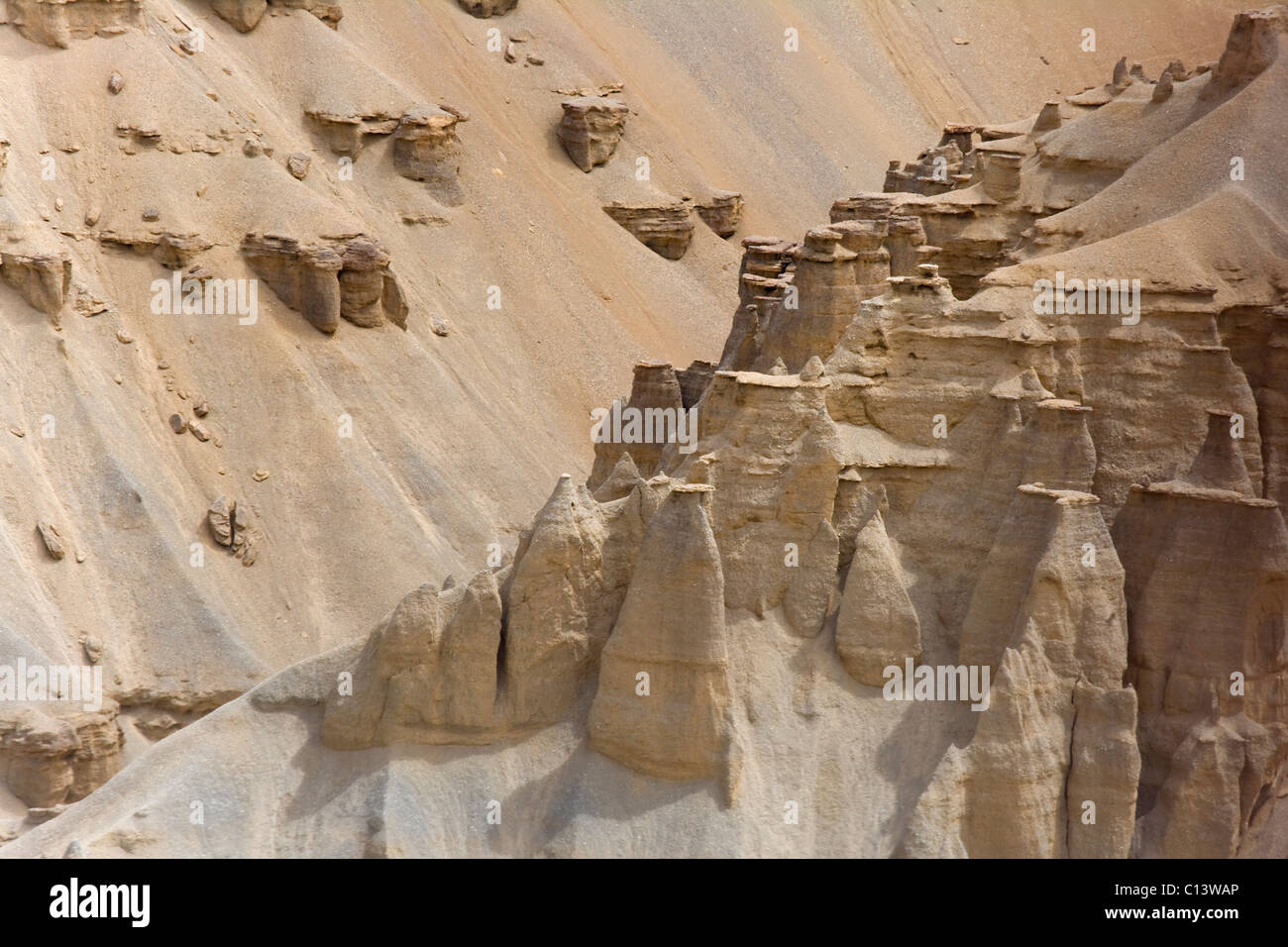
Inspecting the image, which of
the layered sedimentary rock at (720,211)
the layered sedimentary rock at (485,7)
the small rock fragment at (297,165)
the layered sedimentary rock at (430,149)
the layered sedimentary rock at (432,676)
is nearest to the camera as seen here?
the layered sedimentary rock at (432,676)

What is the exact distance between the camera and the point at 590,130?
75438mm

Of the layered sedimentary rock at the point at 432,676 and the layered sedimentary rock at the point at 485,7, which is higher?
the layered sedimentary rock at the point at 485,7

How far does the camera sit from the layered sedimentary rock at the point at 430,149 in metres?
66.9

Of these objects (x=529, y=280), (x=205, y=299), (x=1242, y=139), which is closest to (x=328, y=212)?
(x=205, y=299)

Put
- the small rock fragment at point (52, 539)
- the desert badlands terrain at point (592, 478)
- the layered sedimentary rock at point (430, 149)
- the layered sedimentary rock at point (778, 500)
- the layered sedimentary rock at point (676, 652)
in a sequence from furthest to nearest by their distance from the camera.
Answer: the layered sedimentary rock at point (430, 149) → the small rock fragment at point (52, 539) → the layered sedimentary rock at point (778, 500) → the desert badlands terrain at point (592, 478) → the layered sedimentary rock at point (676, 652)

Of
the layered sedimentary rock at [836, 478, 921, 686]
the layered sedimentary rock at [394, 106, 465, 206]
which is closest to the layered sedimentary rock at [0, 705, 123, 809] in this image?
the layered sedimentary rock at [836, 478, 921, 686]

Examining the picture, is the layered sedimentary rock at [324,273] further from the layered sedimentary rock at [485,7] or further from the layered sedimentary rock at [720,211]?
the layered sedimentary rock at [720,211]

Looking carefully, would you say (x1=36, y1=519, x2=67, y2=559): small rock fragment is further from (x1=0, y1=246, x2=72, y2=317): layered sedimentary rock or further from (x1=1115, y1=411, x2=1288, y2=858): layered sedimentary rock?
(x1=1115, y1=411, x2=1288, y2=858): layered sedimentary rock

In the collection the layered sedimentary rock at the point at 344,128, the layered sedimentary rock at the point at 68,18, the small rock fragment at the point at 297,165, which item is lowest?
the small rock fragment at the point at 297,165

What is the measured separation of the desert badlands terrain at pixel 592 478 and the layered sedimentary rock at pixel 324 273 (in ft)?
0.49

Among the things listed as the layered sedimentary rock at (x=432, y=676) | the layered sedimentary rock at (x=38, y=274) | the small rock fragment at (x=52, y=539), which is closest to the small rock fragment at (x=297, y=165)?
the layered sedimentary rock at (x=38, y=274)

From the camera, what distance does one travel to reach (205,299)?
58406 mm

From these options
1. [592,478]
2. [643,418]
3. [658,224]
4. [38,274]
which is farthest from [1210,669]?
[658,224]

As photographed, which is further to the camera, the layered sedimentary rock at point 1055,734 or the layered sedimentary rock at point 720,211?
the layered sedimentary rock at point 720,211
